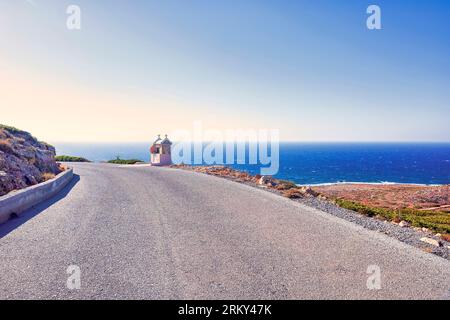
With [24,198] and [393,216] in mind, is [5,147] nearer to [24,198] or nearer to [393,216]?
[24,198]

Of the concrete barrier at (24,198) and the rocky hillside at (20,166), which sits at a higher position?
the rocky hillside at (20,166)

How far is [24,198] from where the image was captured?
9.45 m

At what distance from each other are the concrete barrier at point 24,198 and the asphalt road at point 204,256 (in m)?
0.31

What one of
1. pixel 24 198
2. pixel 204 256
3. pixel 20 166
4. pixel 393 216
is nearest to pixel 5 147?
pixel 20 166

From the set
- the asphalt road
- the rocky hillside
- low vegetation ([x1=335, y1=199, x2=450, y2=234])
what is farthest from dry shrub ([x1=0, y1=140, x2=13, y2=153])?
low vegetation ([x1=335, y1=199, x2=450, y2=234])

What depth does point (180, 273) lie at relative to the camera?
17.2 feet

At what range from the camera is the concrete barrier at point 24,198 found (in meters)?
8.31

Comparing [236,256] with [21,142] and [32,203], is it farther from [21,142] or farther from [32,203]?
[21,142]

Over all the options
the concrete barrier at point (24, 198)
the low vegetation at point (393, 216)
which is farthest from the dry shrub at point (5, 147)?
the low vegetation at point (393, 216)

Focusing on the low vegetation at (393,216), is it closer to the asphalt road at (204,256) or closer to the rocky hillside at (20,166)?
the asphalt road at (204,256)

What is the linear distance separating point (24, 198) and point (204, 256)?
6851 mm
